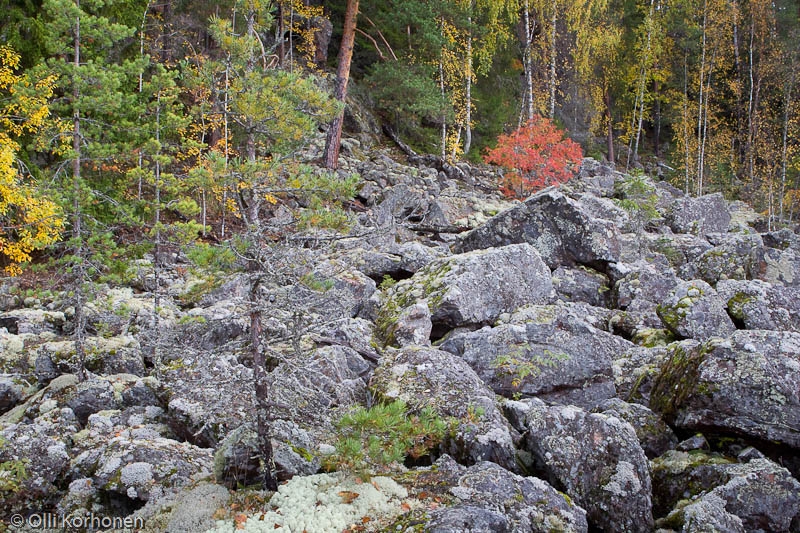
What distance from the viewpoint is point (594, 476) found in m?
5.57

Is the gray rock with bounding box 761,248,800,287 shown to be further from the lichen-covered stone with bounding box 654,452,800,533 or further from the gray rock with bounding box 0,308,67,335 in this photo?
the gray rock with bounding box 0,308,67,335

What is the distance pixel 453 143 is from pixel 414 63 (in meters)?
4.31

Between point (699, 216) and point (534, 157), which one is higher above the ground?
point (534, 157)

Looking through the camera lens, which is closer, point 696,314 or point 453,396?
point 453,396

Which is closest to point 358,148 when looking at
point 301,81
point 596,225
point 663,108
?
point 596,225

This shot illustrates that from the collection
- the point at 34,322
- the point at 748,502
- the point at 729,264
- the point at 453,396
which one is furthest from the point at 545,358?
the point at 34,322

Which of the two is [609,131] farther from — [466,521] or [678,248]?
[466,521]

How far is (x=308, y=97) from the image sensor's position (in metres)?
5.68

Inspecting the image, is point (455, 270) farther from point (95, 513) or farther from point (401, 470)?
point (95, 513)

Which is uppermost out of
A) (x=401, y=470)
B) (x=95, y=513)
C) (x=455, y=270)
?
(x=455, y=270)

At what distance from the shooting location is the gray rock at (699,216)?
19641 mm

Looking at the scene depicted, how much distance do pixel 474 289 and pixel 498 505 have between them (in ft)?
17.6

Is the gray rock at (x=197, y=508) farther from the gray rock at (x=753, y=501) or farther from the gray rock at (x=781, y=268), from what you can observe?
the gray rock at (x=781, y=268)

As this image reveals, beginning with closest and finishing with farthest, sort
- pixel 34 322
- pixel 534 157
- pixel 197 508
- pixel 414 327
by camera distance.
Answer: pixel 197 508
pixel 414 327
pixel 34 322
pixel 534 157
